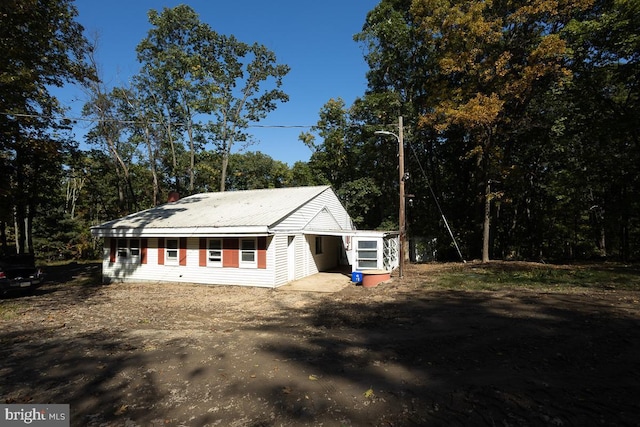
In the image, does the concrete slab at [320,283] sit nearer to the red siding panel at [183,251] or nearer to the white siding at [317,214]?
the white siding at [317,214]

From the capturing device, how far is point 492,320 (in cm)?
790

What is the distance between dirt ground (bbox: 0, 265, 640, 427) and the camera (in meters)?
4.04

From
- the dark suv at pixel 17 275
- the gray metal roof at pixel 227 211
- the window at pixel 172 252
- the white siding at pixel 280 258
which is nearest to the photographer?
the dark suv at pixel 17 275

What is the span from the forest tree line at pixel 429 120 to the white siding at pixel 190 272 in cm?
603

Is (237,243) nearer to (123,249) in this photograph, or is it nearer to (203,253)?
(203,253)

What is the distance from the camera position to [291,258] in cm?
1569

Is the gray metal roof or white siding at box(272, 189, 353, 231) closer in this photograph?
the gray metal roof

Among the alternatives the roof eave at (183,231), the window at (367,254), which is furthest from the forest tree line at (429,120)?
the window at (367,254)

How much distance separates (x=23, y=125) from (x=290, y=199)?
1485 cm

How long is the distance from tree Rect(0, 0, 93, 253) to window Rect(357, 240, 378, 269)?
1425 centimetres

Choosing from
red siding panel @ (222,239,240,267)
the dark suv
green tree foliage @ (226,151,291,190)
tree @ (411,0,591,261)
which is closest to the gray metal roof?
red siding panel @ (222,239,240,267)

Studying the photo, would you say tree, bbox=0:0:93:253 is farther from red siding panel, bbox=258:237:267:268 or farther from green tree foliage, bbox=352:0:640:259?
green tree foliage, bbox=352:0:640:259

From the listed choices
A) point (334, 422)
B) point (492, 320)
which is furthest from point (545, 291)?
point (334, 422)

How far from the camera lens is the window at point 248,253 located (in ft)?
48.5
